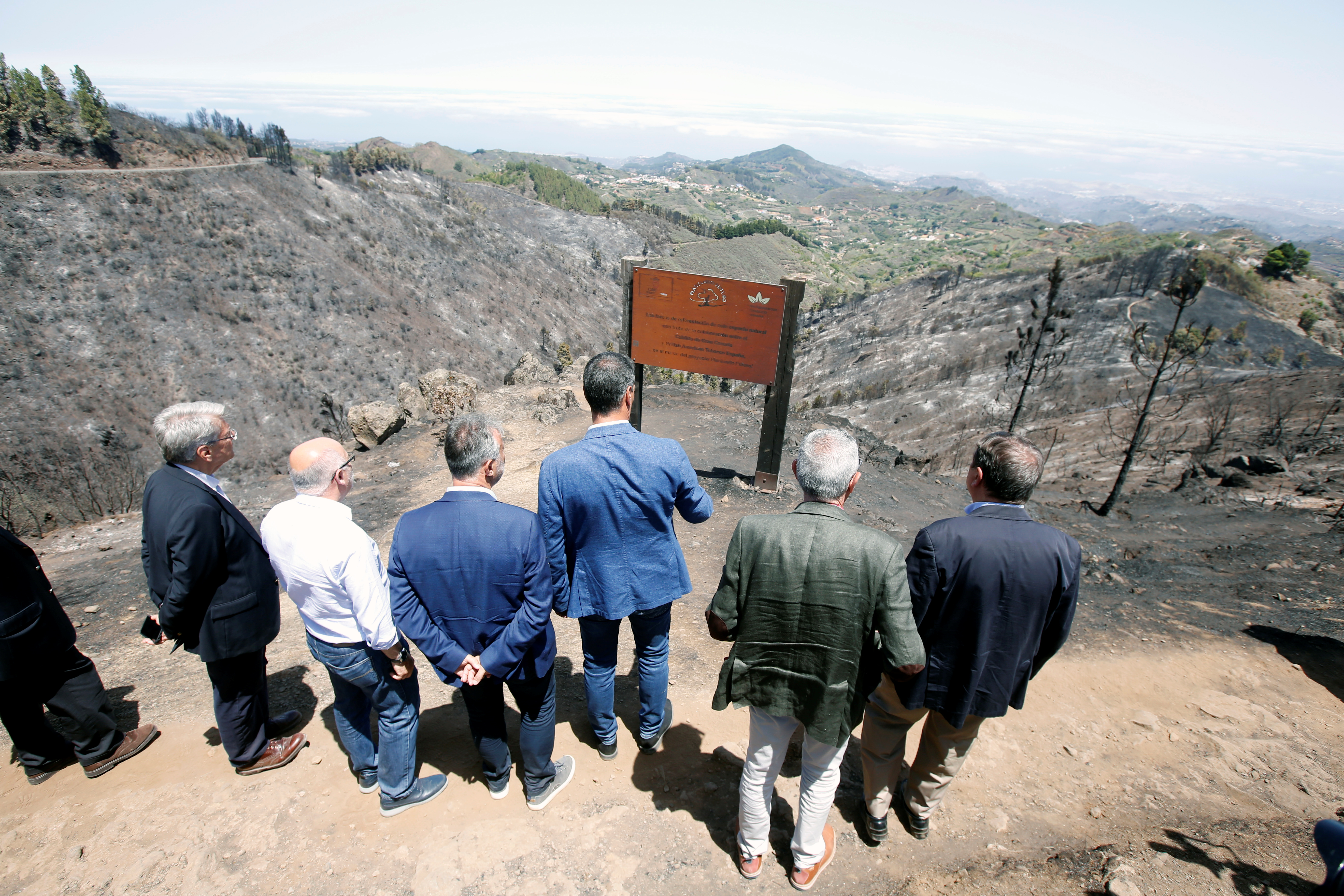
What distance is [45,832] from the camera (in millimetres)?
2654

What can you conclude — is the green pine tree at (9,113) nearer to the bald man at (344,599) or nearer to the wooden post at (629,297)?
the wooden post at (629,297)

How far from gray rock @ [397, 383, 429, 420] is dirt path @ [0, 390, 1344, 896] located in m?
7.72

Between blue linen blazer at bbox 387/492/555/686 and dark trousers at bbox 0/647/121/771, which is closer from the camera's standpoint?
blue linen blazer at bbox 387/492/555/686

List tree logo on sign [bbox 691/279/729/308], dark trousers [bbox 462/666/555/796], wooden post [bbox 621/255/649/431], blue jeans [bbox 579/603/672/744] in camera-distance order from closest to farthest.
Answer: dark trousers [bbox 462/666/555/796] → blue jeans [bbox 579/603/672/744] → tree logo on sign [bbox 691/279/729/308] → wooden post [bbox 621/255/649/431]

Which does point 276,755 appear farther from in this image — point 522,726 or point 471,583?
point 471,583

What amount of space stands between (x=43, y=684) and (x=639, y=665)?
2.88 meters

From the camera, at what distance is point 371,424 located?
10414mm

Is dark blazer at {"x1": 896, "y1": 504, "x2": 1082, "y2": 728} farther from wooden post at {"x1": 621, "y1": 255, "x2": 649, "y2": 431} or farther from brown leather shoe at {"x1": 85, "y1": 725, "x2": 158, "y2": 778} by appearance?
wooden post at {"x1": 621, "y1": 255, "x2": 649, "y2": 431}

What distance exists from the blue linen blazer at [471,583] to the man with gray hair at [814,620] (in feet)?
2.52

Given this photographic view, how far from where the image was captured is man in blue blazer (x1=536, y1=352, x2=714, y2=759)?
2594mm

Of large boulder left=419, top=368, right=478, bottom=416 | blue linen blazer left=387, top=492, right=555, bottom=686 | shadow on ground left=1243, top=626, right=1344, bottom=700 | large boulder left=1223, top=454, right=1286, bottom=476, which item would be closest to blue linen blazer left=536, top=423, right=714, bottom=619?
blue linen blazer left=387, top=492, right=555, bottom=686

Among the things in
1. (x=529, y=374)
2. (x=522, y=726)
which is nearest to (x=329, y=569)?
(x=522, y=726)

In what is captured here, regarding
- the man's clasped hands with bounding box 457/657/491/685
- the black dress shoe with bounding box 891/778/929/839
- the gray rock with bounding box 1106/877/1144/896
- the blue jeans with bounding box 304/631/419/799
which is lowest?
the black dress shoe with bounding box 891/778/929/839

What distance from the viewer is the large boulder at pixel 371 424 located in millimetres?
10430
